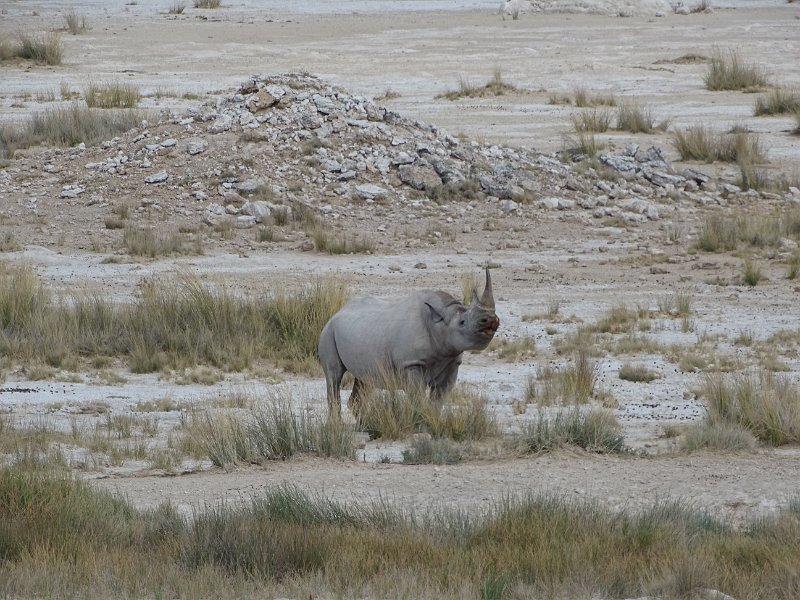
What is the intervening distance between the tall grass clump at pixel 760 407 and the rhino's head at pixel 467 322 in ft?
6.37

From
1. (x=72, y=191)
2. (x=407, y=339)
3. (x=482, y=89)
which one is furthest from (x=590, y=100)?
(x=407, y=339)

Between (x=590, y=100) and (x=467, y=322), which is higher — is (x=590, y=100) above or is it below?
below

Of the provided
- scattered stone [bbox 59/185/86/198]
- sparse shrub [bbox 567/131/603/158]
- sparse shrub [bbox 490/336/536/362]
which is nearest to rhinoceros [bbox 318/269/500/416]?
sparse shrub [bbox 490/336/536/362]

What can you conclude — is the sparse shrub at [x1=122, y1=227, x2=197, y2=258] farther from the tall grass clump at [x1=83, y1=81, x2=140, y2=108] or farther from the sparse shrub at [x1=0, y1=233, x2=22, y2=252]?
the tall grass clump at [x1=83, y1=81, x2=140, y2=108]

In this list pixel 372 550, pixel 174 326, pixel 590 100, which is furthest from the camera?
pixel 590 100

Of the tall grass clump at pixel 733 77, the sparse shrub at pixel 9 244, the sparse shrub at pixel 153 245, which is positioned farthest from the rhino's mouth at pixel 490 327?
the tall grass clump at pixel 733 77

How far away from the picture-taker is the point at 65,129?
1002 inches

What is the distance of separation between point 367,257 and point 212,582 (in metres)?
12.2

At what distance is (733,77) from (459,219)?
1431 cm

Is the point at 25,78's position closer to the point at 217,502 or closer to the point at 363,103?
the point at 363,103

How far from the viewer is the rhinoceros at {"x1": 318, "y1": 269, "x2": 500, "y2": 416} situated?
10.0 m

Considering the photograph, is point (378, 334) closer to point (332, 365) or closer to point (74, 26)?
point (332, 365)

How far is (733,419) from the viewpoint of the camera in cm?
1043

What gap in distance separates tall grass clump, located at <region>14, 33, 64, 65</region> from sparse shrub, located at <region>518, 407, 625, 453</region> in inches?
1099
